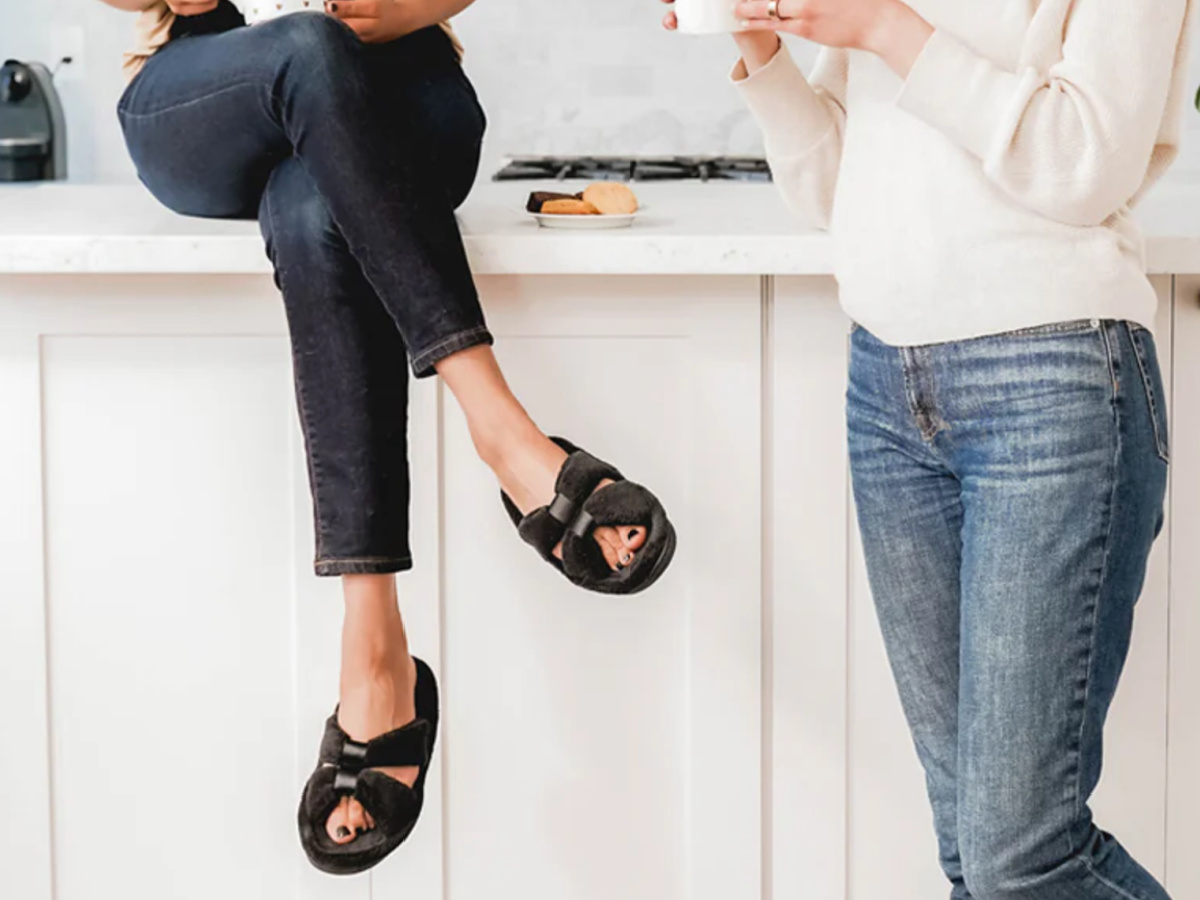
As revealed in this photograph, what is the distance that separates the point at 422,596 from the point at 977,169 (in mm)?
713

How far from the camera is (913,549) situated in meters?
→ 1.33

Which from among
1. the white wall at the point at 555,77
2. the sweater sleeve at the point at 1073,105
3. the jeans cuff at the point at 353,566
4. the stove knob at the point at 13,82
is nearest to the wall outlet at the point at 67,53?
the white wall at the point at 555,77

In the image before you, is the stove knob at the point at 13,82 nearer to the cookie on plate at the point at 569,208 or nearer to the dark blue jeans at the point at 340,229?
the dark blue jeans at the point at 340,229

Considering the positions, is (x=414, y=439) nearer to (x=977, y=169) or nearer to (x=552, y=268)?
(x=552, y=268)

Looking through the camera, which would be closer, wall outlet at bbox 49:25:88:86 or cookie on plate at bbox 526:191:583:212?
cookie on plate at bbox 526:191:583:212

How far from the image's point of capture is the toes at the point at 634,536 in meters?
1.35

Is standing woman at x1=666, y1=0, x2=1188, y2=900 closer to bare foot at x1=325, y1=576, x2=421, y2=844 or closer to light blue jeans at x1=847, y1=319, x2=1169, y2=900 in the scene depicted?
light blue jeans at x1=847, y1=319, x2=1169, y2=900

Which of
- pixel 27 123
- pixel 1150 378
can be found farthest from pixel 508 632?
pixel 27 123

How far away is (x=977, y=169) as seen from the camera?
121 cm

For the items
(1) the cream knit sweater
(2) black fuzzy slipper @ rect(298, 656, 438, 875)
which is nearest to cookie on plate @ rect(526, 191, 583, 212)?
(1) the cream knit sweater

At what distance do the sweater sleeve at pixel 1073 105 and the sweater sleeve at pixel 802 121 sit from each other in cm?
22

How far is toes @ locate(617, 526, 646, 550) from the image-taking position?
1.35m

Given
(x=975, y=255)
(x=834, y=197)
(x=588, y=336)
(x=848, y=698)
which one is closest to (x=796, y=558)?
(x=848, y=698)

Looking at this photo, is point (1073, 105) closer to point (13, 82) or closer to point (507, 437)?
point (507, 437)
